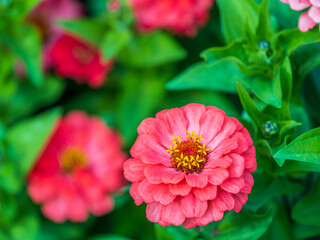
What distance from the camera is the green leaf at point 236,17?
76 centimetres

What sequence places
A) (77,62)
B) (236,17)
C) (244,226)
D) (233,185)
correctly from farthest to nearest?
(77,62), (236,17), (244,226), (233,185)

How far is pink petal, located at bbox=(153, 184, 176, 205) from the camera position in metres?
0.51

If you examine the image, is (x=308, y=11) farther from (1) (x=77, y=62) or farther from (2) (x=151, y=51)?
(1) (x=77, y=62)

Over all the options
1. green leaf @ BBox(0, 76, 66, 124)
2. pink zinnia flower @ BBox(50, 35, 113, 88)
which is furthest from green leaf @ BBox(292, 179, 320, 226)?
green leaf @ BBox(0, 76, 66, 124)

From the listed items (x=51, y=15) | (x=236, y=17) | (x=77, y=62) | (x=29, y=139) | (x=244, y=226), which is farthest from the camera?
(x=51, y=15)

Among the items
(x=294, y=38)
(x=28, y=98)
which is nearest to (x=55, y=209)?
(x=28, y=98)

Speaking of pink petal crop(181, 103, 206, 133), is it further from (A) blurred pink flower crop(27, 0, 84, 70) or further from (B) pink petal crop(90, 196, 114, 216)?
(A) blurred pink flower crop(27, 0, 84, 70)

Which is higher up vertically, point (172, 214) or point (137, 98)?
A: point (172, 214)

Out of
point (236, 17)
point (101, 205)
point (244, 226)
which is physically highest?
point (236, 17)

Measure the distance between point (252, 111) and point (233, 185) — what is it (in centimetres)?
17

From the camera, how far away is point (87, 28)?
3.62 ft

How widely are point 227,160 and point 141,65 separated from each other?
0.65 metres

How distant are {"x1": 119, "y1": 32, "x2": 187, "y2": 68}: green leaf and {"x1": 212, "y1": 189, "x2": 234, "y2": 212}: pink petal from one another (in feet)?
1.98

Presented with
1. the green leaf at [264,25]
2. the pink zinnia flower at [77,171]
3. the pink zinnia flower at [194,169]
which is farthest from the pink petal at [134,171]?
the pink zinnia flower at [77,171]
